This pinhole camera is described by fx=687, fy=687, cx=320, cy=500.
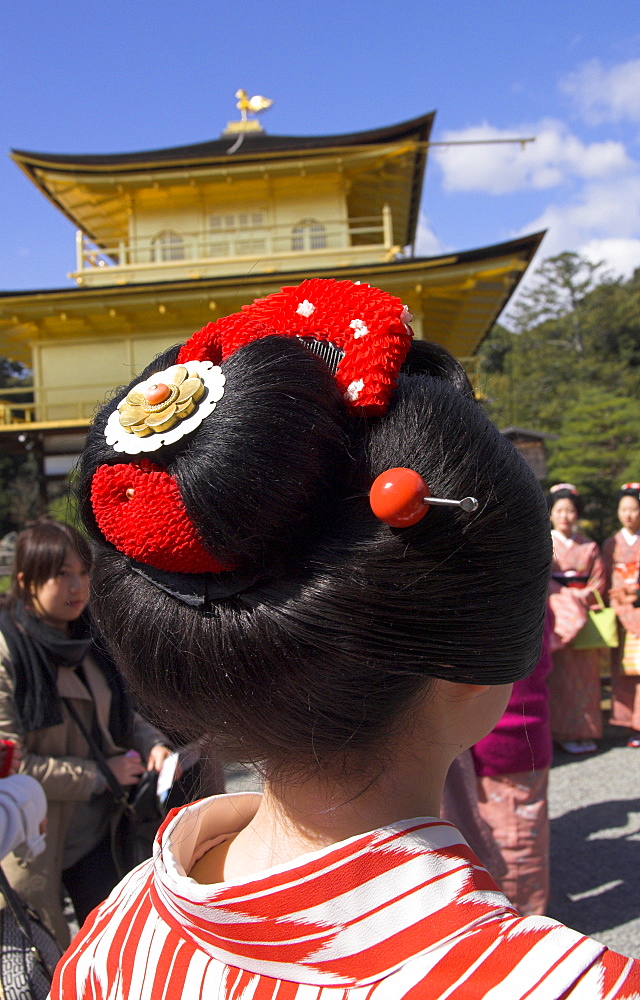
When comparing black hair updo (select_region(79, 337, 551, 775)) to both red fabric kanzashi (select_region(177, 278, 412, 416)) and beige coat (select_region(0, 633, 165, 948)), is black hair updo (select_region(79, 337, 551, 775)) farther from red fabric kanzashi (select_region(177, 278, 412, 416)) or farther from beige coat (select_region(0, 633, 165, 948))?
beige coat (select_region(0, 633, 165, 948))

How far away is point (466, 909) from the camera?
59 centimetres

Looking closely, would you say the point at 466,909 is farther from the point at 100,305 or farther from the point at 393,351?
the point at 100,305

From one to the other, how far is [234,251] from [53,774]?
35.7ft

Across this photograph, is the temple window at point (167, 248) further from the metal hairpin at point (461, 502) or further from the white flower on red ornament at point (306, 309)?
the metal hairpin at point (461, 502)

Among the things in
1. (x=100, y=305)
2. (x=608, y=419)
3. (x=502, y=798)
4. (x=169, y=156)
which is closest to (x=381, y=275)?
(x=100, y=305)

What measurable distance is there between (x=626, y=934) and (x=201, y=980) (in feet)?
8.88

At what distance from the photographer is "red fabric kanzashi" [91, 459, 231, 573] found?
23.7 inches

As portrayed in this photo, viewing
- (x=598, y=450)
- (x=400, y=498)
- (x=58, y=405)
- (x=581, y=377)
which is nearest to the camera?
(x=400, y=498)

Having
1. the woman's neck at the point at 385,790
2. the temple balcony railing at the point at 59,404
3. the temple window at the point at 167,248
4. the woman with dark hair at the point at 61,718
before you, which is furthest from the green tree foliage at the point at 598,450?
the woman's neck at the point at 385,790

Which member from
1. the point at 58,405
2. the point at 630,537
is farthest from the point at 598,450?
the point at 630,537

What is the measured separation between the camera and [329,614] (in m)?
0.59

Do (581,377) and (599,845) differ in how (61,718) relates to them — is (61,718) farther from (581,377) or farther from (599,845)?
(581,377)

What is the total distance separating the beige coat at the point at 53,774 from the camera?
192cm

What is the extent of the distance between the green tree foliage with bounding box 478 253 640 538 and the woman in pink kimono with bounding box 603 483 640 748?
1199 cm
